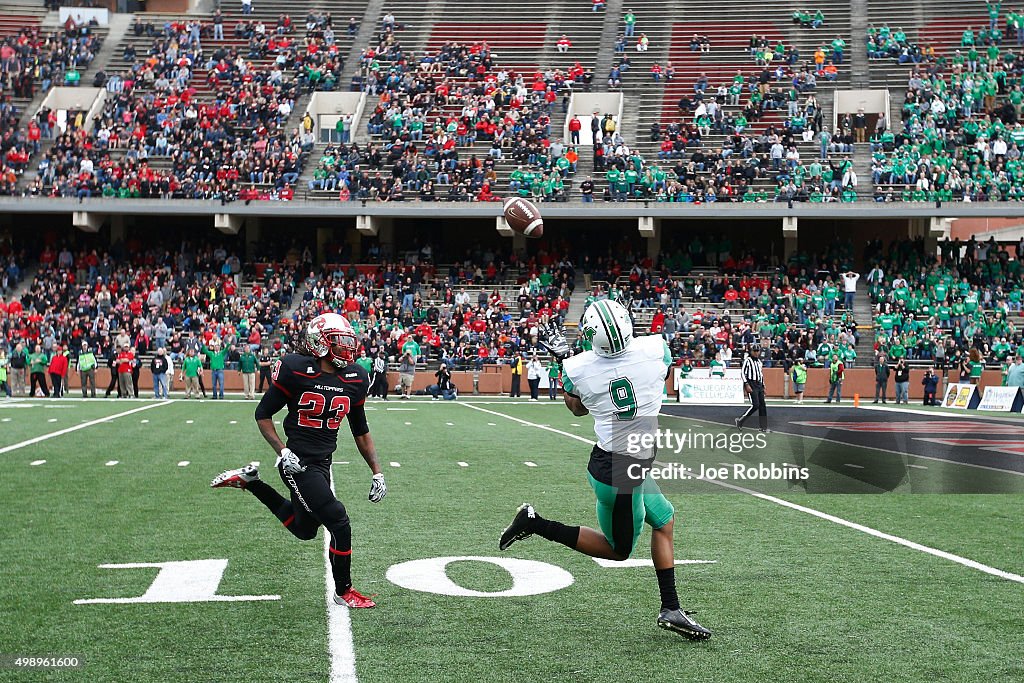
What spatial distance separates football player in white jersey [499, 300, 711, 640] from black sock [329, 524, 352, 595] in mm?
1323

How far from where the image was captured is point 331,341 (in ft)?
20.5

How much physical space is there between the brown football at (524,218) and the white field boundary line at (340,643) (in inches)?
156

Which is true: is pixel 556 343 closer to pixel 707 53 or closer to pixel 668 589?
pixel 668 589

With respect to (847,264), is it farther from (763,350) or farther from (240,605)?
(240,605)

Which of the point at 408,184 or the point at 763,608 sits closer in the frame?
the point at 763,608

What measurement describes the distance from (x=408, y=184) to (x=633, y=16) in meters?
14.0

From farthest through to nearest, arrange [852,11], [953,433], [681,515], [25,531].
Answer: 1. [852,11]
2. [953,433]
3. [681,515]
4. [25,531]

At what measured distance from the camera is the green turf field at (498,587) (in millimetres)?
4918

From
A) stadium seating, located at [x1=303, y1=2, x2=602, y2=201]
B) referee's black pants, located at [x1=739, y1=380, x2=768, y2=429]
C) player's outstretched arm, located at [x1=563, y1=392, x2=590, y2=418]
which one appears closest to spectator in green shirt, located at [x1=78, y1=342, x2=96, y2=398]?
stadium seating, located at [x1=303, y1=2, x2=602, y2=201]

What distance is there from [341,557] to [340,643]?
0.74 meters

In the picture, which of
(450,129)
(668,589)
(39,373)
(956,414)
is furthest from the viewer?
(450,129)

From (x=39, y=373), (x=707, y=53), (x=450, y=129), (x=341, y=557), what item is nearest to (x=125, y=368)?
(x=39, y=373)

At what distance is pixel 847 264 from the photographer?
3712 cm

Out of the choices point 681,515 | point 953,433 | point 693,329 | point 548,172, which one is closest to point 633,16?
point 548,172
